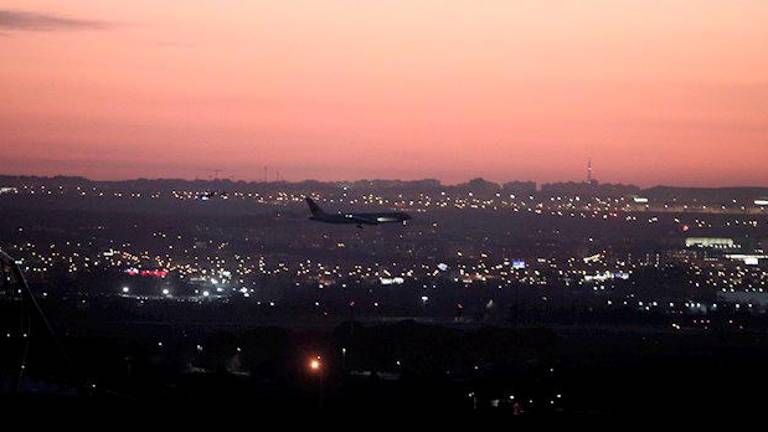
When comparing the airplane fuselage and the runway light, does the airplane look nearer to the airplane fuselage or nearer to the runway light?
the airplane fuselage

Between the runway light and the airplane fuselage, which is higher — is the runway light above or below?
below

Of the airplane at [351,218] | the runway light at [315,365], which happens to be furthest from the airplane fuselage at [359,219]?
the runway light at [315,365]

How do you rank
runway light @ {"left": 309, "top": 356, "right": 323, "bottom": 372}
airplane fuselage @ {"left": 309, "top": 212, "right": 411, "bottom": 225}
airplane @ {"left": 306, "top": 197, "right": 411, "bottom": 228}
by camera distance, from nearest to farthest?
runway light @ {"left": 309, "top": 356, "right": 323, "bottom": 372}
airplane @ {"left": 306, "top": 197, "right": 411, "bottom": 228}
airplane fuselage @ {"left": 309, "top": 212, "right": 411, "bottom": 225}

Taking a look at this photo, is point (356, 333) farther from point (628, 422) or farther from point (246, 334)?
point (628, 422)

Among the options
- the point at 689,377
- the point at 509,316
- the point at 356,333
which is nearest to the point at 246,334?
the point at 356,333

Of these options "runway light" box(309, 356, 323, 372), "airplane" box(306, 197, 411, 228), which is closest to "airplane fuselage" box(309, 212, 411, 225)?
"airplane" box(306, 197, 411, 228)

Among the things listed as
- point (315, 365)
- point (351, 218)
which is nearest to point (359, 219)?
point (351, 218)

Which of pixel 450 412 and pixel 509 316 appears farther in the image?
pixel 509 316

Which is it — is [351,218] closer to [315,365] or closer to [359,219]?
[359,219]

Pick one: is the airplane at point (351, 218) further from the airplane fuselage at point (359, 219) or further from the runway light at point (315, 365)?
the runway light at point (315, 365)

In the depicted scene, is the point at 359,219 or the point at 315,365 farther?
the point at 359,219

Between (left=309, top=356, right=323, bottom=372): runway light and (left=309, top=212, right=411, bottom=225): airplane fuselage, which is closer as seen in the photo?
(left=309, top=356, right=323, bottom=372): runway light
